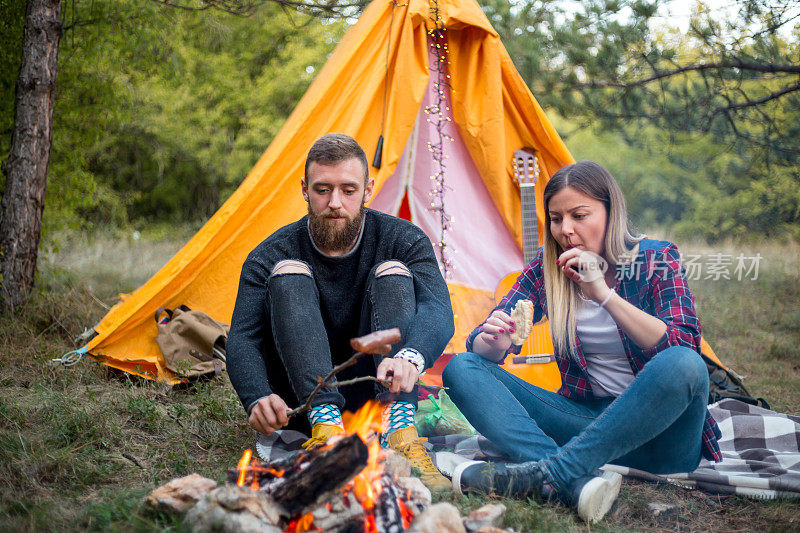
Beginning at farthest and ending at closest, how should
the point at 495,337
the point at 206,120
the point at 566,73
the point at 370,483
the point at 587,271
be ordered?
the point at 206,120 < the point at 566,73 < the point at 495,337 < the point at 587,271 < the point at 370,483

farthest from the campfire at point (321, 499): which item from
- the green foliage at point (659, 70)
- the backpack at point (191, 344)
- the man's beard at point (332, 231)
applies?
the green foliage at point (659, 70)

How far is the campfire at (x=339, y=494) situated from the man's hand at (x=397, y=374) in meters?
0.34

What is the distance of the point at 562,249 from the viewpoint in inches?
95.3

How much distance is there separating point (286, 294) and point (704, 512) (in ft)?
5.01

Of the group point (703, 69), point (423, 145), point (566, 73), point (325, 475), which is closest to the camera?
point (325, 475)

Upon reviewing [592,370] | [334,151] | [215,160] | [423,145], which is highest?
[215,160]

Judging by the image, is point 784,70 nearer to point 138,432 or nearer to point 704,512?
point 704,512

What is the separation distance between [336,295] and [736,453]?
1713 mm

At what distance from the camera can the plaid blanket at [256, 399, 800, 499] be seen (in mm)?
2154

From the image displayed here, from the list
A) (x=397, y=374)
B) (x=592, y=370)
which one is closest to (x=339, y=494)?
(x=397, y=374)

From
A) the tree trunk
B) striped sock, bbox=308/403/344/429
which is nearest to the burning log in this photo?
striped sock, bbox=308/403/344/429

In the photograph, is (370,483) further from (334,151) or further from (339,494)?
(334,151)

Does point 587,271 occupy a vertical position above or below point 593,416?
above

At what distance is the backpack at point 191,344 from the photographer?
3.38m
